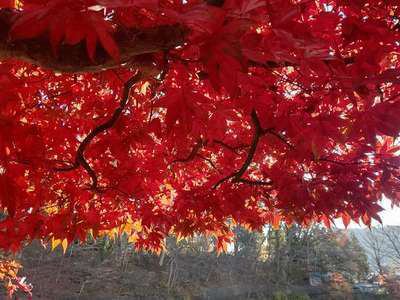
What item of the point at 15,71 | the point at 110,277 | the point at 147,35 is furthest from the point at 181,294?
the point at 147,35

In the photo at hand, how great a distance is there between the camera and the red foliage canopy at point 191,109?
3.30 feet

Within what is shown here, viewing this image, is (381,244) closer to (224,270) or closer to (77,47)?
(224,270)

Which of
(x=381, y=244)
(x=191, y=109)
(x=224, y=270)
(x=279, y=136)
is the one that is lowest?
(x=191, y=109)

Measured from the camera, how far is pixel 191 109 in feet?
4.67

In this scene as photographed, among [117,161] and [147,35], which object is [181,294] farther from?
[147,35]

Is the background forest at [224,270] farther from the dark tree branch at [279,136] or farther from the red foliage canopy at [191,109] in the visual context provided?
the dark tree branch at [279,136]

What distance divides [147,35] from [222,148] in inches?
86.0

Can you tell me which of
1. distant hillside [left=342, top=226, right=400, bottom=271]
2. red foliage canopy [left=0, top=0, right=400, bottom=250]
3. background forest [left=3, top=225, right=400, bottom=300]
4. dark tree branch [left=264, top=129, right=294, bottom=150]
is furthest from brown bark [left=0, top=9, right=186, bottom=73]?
distant hillside [left=342, top=226, right=400, bottom=271]

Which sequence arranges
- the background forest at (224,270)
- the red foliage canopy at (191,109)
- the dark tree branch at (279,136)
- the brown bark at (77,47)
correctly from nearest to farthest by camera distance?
1. the red foliage canopy at (191,109)
2. the brown bark at (77,47)
3. the dark tree branch at (279,136)
4. the background forest at (224,270)

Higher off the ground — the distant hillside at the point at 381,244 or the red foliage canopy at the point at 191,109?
the distant hillside at the point at 381,244

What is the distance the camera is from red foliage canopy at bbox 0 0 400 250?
101 centimetres

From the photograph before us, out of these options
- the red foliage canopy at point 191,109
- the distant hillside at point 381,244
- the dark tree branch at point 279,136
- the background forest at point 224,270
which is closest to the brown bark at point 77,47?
the red foliage canopy at point 191,109

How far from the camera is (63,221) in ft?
9.30

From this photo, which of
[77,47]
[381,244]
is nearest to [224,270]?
[381,244]
